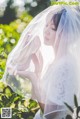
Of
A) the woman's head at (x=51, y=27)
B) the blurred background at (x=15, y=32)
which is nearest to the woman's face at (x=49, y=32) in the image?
the woman's head at (x=51, y=27)

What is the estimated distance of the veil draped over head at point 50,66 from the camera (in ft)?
8.21

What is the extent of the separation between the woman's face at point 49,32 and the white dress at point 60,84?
0.21 m

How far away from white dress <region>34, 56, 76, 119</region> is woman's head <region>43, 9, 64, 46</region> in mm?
217

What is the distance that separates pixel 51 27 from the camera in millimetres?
2588

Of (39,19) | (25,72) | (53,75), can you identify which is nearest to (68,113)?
(53,75)

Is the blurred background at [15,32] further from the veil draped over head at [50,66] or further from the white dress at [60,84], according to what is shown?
the white dress at [60,84]

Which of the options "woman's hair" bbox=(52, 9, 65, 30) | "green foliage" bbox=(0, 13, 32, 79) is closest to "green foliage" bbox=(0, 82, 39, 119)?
"green foliage" bbox=(0, 13, 32, 79)

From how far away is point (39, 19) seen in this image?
8.57 feet

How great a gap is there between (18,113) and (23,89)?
229mm

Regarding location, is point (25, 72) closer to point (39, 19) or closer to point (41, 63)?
point (41, 63)

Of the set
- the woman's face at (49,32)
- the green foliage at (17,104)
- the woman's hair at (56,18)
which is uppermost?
the woman's hair at (56,18)

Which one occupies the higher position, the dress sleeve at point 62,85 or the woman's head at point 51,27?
the woman's head at point 51,27

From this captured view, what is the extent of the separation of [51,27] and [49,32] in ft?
0.16

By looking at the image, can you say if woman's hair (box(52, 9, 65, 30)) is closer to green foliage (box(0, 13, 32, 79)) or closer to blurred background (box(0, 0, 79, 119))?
blurred background (box(0, 0, 79, 119))
